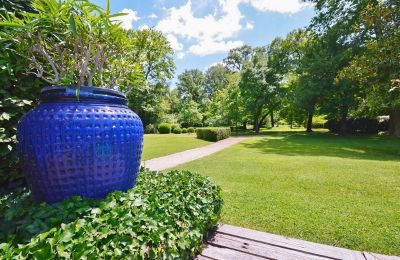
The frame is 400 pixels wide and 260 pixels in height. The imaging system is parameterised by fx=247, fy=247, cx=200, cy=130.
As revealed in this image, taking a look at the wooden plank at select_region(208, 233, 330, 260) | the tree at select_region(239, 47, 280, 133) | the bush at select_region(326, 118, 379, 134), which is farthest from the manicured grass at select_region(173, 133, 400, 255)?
the bush at select_region(326, 118, 379, 134)

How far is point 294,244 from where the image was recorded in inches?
117

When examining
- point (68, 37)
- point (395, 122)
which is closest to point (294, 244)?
point (68, 37)

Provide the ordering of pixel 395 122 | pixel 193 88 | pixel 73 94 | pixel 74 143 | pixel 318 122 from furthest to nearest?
1. pixel 193 88
2. pixel 318 122
3. pixel 395 122
4. pixel 73 94
5. pixel 74 143

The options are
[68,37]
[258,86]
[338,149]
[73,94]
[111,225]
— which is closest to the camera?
[111,225]

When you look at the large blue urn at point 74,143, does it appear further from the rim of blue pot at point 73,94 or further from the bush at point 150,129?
the bush at point 150,129

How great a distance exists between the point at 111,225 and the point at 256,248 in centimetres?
180

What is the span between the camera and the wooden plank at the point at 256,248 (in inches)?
107

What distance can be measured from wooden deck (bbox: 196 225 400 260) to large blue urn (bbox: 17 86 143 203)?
141 cm

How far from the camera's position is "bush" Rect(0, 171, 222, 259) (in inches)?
A: 60.1

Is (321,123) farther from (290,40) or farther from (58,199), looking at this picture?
(58,199)

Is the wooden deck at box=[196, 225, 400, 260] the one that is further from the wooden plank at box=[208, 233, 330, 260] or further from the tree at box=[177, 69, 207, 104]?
the tree at box=[177, 69, 207, 104]

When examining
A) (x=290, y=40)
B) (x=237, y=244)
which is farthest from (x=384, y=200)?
(x=290, y=40)

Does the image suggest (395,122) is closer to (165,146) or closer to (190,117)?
(165,146)

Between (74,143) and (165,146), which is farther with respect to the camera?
(165,146)
